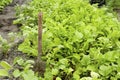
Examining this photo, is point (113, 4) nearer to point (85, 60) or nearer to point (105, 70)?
point (85, 60)

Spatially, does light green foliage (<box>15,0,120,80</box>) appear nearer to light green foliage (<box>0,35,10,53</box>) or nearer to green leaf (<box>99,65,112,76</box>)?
green leaf (<box>99,65,112,76</box>)

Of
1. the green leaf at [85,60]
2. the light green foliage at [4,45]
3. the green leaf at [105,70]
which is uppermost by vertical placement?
the green leaf at [85,60]

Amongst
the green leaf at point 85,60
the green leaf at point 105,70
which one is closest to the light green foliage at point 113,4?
the green leaf at point 85,60

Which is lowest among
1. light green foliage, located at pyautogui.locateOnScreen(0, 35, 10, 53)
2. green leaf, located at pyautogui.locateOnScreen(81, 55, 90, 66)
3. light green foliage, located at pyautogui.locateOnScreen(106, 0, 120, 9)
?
light green foliage, located at pyautogui.locateOnScreen(106, 0, 120, 9)

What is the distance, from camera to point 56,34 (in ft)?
10.3

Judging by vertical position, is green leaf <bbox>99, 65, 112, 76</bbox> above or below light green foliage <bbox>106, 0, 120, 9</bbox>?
above

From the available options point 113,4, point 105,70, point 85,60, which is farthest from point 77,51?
point 113,4

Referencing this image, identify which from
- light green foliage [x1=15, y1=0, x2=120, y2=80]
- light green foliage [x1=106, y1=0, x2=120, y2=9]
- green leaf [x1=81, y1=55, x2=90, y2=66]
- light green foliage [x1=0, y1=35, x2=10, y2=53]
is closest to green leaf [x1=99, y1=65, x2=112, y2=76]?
light green foliage [x1=15, y1=0, x2=120, y2=80]

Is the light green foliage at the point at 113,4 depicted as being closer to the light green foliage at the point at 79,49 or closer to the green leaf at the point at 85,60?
the light green foliage at the point at 79,49

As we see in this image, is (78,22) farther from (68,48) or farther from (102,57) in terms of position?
(102,57)

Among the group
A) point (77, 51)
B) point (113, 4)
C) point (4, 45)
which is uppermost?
point (77, 51)

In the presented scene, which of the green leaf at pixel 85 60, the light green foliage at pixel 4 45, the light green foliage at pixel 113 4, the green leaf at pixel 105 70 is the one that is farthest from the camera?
the light green foliage at pixel 113 4

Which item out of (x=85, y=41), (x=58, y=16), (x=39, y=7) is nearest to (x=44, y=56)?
(x=85, y=41)

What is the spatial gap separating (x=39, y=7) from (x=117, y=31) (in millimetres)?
2788
